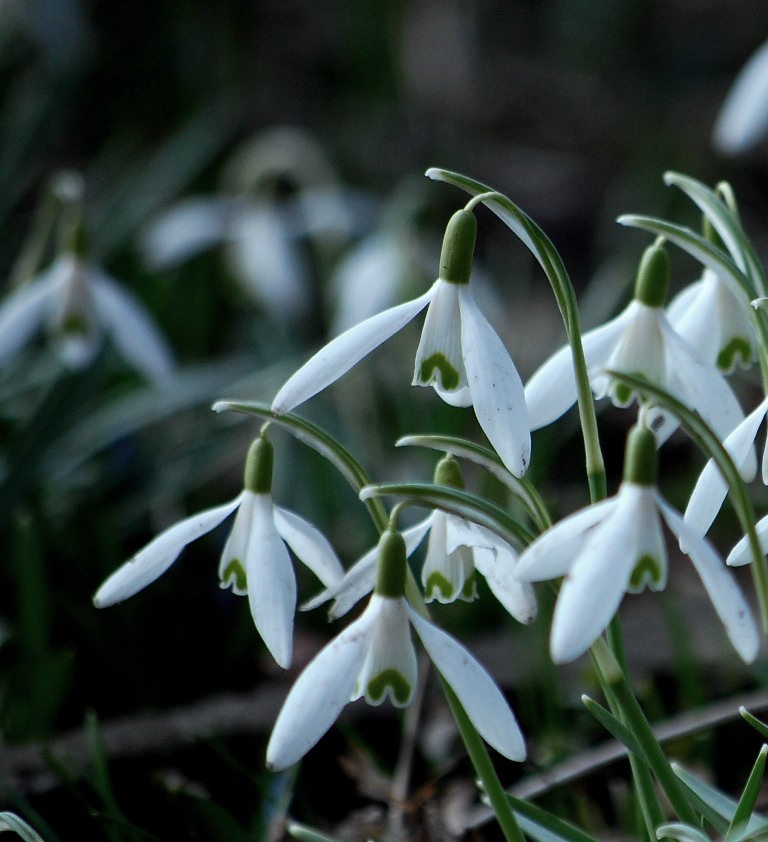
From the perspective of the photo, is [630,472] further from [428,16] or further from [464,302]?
[428,16]

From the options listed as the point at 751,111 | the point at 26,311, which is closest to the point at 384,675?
the point at 26,311

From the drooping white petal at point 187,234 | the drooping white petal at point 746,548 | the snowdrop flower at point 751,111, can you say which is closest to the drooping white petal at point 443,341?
the drooping white petal at point 746,548

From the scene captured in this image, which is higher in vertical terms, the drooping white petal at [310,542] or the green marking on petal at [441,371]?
the green marking on petal at [441,371]

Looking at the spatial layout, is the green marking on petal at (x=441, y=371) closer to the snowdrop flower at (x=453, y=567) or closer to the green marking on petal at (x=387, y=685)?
the snowdrop flower at (x=453, y=567)

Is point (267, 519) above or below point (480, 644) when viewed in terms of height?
above

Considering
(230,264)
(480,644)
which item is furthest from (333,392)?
(480,644)
